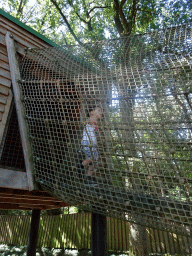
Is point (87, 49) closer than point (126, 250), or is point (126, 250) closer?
point (87, 49)

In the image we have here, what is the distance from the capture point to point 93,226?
2.80 meters

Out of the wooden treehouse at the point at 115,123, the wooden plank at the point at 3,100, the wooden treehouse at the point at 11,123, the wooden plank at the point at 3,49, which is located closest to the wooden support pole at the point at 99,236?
the wooden treehouse at the point at 115,123

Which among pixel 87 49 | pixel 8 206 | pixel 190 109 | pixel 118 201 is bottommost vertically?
pixel 118 201

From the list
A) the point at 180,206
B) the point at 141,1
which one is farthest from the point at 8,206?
the point at 141,1

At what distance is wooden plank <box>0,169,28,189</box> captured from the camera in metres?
2.56

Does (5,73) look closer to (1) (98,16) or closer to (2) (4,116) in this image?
(2) (4,116)

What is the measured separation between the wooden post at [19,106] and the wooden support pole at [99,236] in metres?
0.95

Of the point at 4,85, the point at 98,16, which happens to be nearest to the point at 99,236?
the point at 4,85

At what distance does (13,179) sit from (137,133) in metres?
1.66

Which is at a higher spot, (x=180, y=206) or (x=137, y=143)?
(x=137, y=143)

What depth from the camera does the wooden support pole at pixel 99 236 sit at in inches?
102

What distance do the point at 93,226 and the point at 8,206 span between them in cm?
361

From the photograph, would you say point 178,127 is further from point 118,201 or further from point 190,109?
point 118,201

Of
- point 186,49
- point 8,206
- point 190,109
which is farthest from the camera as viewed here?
point 8,206
